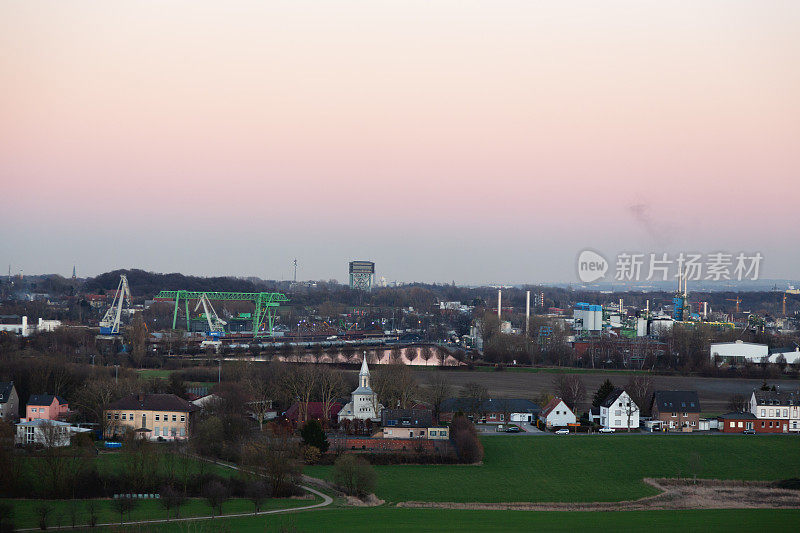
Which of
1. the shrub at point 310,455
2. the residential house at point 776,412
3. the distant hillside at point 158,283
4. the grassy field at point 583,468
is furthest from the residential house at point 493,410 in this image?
the distant hillside at point 158,283

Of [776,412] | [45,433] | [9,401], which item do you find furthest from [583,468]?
[9,401]

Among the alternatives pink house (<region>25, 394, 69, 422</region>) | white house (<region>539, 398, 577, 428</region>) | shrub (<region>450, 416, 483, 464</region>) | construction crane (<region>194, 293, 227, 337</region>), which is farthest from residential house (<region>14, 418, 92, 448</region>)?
A: construction crane (<region>194, 293, 227, 337</region>)

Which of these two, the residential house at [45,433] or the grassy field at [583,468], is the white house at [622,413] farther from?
the residential house at [45,433]

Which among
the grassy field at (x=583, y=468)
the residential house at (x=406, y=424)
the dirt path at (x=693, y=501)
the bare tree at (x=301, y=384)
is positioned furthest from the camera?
the bare tree at (x=301, y=384)

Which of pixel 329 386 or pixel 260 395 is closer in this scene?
pixel 260 395

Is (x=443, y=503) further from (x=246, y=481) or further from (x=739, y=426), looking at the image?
(x=739, y=426)

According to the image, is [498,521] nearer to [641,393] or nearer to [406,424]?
[406,424]

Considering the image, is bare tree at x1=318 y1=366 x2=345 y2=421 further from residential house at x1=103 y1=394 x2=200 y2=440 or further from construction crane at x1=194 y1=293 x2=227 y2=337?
construction crane at x1=194 y1=293 x2=227 y2=337
